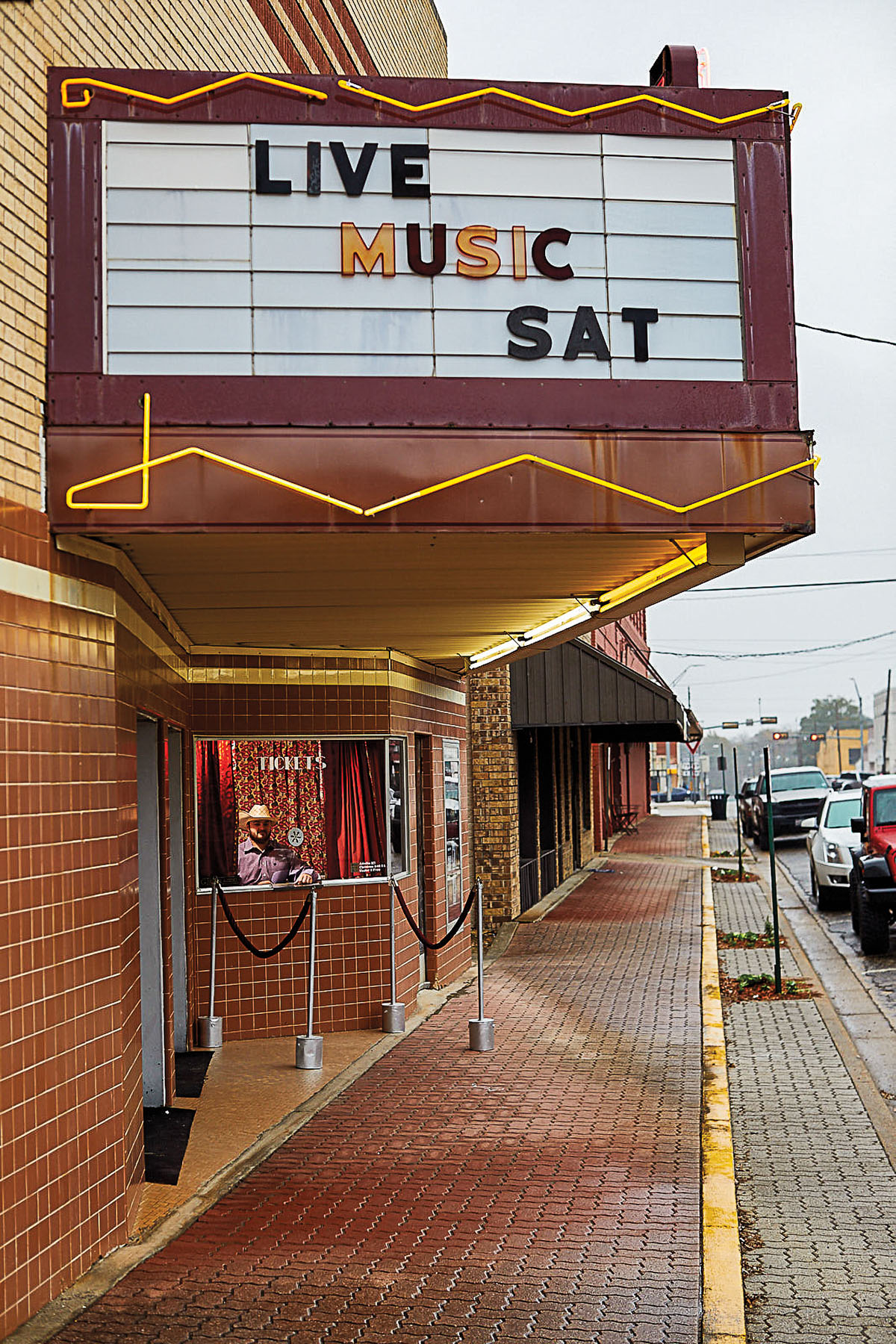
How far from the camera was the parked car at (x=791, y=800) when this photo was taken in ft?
106

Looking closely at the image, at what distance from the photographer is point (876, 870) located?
15578 mm

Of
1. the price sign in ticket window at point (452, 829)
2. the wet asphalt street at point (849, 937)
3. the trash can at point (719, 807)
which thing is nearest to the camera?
the wet asphalt street at point (849, 937)

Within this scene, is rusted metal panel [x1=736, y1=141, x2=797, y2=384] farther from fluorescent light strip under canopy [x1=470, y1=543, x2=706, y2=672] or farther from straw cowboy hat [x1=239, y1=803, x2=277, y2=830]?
straw cowboy hat [x1=239, y1=803, x2=277, y2=830]

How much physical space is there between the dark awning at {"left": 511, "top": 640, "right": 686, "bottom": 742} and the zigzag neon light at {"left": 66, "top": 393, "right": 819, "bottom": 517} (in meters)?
11.7

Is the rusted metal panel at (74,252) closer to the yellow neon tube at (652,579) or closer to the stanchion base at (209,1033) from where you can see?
the yellow neon tube at (652,579)

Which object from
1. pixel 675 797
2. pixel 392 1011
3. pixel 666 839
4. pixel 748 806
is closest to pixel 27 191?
pixel 392 1011

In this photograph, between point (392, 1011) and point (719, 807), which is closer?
point (392, 1011)

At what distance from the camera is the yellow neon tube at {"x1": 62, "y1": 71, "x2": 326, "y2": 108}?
6456mm

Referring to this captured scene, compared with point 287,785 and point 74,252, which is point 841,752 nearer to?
point 287,785

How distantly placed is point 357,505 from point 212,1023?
5900mm

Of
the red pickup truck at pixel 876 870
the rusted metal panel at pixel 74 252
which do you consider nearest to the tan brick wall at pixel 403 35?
the rusted metal panel at pixel 74 252

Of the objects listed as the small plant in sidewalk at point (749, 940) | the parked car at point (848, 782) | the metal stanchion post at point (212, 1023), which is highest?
the parked car at point (848, 782)

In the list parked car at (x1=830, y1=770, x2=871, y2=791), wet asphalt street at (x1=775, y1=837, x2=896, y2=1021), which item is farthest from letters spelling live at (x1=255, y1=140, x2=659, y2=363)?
parked car at (x1=830, y1=770, x2=871, y2=791)

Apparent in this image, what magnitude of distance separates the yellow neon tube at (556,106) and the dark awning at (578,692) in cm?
1166
